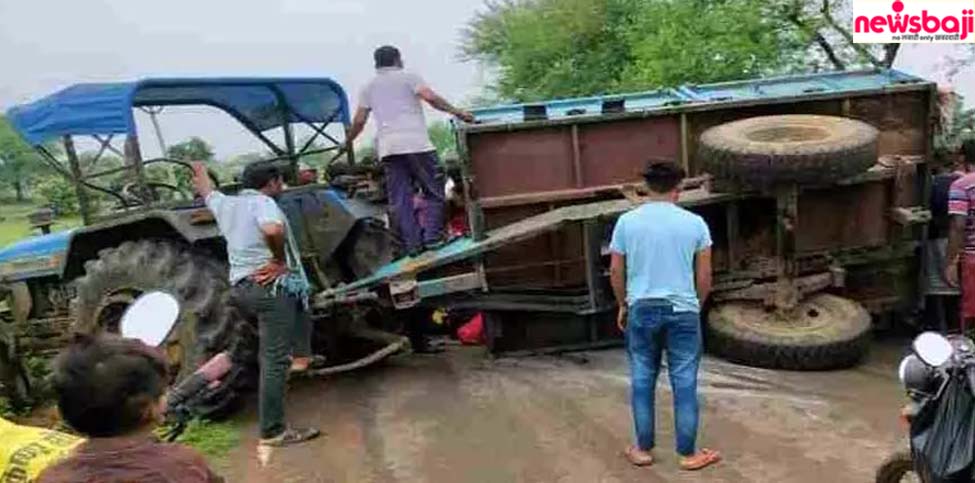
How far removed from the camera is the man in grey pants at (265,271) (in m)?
5.67

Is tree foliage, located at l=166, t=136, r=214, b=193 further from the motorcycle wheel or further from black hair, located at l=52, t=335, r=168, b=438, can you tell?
black hair, located at l=52, t=335, r=168, b=438

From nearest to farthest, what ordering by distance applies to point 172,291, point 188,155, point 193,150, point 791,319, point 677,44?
1. point 172,291
2. point 791,319
3. point 188,155
4. point 193,150
5. point 677,44

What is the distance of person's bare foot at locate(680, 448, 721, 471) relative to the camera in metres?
5.06

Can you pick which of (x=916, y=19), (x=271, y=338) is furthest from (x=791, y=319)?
(x=916, y=19)

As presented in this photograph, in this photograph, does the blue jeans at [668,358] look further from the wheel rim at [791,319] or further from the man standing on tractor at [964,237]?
the man standing on tractor at [964,237]

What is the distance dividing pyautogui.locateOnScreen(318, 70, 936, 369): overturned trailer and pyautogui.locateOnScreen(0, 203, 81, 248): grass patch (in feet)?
9.26

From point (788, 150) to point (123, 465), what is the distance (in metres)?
5.19

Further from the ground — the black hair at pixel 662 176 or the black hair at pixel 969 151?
the black hair at pixel 662 176

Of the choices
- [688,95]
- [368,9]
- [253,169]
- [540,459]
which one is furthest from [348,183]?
[368,9]

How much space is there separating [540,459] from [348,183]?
2893mm

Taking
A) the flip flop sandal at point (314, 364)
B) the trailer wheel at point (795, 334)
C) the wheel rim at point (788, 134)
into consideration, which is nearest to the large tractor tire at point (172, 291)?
the flip flop sandal at point (314, 364)

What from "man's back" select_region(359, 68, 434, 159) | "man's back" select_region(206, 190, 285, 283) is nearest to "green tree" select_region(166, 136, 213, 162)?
"man's back" select_region(359, 68, 434, 159)

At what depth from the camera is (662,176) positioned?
4930 mm

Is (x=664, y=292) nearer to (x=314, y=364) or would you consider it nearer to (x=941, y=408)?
(x=941, y=408)
